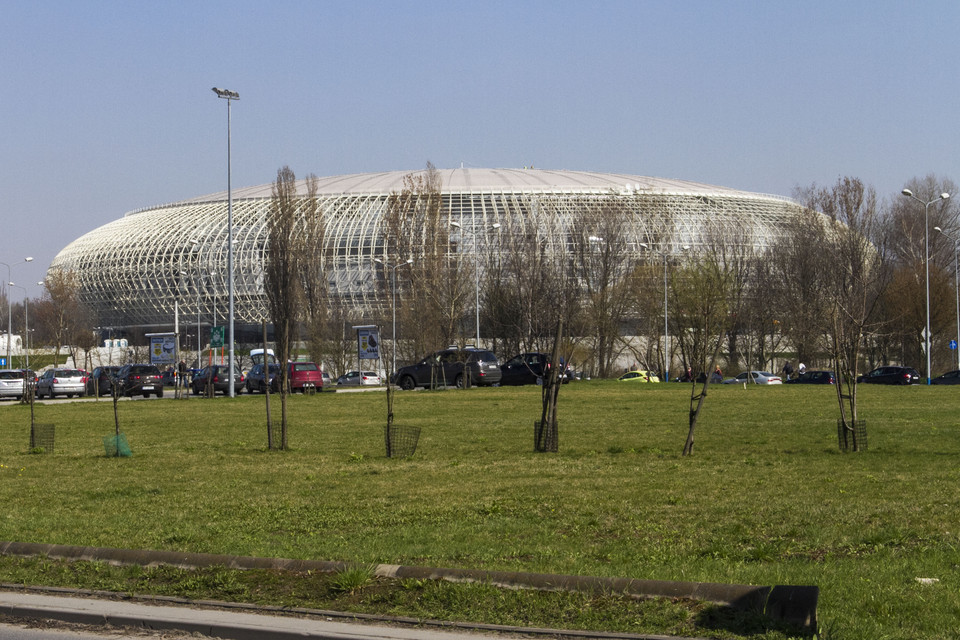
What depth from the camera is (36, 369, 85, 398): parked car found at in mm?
46438

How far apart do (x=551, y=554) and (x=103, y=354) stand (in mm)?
86414

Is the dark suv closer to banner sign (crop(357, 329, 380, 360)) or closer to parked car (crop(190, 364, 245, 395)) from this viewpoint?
banner sign (crop(357, 329, 380, 360))

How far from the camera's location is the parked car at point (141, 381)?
4341 centimetres

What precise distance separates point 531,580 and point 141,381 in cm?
3925

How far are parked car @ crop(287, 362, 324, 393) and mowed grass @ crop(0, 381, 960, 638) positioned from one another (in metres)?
23.0

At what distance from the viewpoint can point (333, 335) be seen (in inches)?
2459

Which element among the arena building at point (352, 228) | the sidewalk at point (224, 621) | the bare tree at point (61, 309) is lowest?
the sidewalk at point (224, 621)

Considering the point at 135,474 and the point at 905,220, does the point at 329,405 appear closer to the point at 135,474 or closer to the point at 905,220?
the point at 135,474

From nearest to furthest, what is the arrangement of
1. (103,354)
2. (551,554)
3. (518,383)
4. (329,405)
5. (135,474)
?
(551,554)
(135,474)
(329,405)
(518,383)
(103,354)

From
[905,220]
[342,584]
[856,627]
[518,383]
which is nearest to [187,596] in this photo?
[342,584]

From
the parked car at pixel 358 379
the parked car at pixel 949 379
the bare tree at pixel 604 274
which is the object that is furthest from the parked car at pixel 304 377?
the parked car at pixel 949 379

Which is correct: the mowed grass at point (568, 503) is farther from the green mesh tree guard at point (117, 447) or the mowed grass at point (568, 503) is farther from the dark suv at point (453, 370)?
the dark suv at point (453, 370)

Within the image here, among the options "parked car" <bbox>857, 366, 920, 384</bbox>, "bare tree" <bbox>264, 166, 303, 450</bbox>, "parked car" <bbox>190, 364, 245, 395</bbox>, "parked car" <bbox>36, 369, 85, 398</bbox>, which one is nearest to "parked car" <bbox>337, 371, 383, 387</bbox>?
"bare tree" <bbox>264, 166, 303, 450</bbox>

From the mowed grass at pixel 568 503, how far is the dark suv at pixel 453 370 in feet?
74.7
